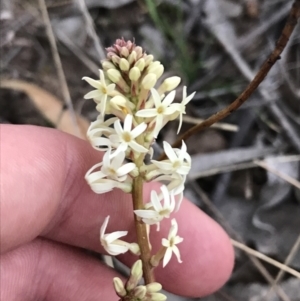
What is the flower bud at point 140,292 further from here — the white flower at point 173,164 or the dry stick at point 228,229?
the dry stick at point 228,229

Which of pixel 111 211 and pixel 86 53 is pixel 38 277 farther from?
pixel 86 53

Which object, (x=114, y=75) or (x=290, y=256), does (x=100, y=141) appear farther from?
(x=290, y=256)

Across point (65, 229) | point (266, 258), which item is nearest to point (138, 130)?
point (65, 229)

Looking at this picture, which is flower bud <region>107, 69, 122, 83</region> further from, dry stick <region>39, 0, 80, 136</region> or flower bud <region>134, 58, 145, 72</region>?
dry stick <region>39, 0, 80, 136</region>

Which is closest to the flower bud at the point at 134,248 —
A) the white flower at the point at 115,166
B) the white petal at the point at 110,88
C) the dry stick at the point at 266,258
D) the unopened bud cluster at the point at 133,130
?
the unopened bud cluster at the point at 133,130

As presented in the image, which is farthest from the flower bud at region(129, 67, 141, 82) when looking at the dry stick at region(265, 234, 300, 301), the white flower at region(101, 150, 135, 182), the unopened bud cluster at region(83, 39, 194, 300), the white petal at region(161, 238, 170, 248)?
the dry stick at region(265, 234, 300, 301)

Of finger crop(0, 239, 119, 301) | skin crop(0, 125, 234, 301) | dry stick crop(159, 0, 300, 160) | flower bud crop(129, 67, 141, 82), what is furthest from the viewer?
finger crop(0, 239, 119, 301)

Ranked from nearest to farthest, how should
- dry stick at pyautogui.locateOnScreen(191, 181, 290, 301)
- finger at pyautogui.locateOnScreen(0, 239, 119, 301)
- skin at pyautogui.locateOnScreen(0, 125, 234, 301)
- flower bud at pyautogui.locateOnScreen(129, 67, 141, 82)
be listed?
flower bud at pyautogui.locateOnScreen(129, 67, 141, 82) → skin at pyautogui.locateOnScreen(0, 125, 234, 301) → finger at pyautogui.locateOnScreen(0, 239, 119, 301) → dry stick at pyautogui.locateOnScreen(191, 181, 290, 301)
